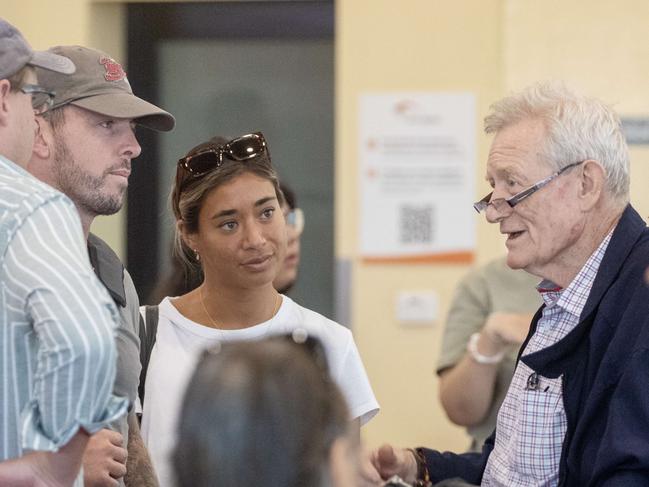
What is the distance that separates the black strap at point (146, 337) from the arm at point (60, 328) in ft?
2.55

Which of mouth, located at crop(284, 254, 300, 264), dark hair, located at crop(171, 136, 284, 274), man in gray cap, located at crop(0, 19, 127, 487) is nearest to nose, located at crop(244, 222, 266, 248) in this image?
dark hair, located at crop(171, 136, 284, 274)

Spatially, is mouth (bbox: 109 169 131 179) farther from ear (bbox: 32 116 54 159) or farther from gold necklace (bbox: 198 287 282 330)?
gold necklace (bbox: 198 287 282 330)

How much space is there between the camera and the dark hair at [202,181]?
8.91ft

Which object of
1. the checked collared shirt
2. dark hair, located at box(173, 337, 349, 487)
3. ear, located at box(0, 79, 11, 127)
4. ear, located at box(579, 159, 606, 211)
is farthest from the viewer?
ear, located at box(579, 159, 606, 211)

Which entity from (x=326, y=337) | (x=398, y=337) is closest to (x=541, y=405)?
(x=326, y=337)

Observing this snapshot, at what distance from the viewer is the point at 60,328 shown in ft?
5.73

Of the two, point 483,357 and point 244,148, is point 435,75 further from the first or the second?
point 244,148

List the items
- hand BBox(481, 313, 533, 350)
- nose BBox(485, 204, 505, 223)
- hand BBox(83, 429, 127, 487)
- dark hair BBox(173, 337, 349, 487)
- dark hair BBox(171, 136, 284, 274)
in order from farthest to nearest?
hand BBox(481, 313, 533, 350) → dark hair BBox(171, 136, 284, 274) → nose BBox(485, 204, 505, 223) → hand BBox(83, 429, 127, 487) → dark hair BBox(173, 337, 349, 487)

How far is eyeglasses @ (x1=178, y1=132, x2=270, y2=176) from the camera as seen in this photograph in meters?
2.72

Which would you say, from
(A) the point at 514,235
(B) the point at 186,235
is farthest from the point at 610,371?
(B) the point at 186,235

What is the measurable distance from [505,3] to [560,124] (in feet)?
7.99

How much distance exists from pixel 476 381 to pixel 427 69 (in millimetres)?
1728

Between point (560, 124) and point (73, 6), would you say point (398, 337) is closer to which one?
point (73, 6)

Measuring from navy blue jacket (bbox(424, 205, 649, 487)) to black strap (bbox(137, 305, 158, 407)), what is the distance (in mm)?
862
